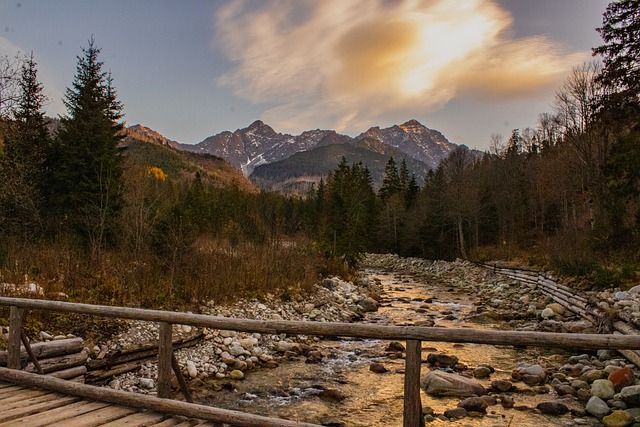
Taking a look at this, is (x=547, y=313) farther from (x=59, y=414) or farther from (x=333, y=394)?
(x=59, y=414)

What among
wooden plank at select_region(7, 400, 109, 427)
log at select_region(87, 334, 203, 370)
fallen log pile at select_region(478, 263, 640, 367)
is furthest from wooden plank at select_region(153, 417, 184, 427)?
fallen log pile at select_region(478, 263, 640, 367)

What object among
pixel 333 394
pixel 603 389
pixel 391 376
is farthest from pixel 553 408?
pixel 333 394

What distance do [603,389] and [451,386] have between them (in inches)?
100.0

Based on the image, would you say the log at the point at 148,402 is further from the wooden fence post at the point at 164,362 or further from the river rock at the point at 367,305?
the river rock at the point at 367,305

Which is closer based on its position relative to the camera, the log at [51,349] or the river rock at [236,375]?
the log at [51,349]

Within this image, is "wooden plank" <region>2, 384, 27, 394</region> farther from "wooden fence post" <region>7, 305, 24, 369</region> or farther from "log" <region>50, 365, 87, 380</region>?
"log" <region>50, 365, 87, 380</region>

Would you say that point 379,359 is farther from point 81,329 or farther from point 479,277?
point 479,277

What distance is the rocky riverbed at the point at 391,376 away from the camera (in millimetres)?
6875

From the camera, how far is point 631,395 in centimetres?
671

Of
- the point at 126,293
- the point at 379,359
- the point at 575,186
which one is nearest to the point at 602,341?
the point at 379,359

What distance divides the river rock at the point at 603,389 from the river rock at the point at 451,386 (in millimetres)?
1819

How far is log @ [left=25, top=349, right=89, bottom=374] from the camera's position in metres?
6.38

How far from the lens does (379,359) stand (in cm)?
1011

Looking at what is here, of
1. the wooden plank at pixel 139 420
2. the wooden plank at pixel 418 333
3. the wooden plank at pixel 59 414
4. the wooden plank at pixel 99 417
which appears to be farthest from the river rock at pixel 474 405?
the wooden plank at pixel 59 414
